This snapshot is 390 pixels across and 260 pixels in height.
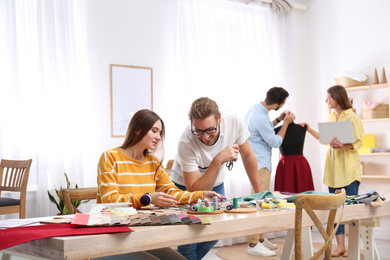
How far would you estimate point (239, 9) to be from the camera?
5289 mm

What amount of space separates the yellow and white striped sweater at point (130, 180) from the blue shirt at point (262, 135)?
2.07 m

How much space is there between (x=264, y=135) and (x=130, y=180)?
2.28 metres

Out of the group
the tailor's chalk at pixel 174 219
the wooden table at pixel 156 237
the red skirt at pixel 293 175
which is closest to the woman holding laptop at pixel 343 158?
the red skirt at pixel 293 175

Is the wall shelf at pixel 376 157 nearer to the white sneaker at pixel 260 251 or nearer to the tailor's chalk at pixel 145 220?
the white sneaker at pixel 260 251

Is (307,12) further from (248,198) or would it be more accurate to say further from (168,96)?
(248,198)

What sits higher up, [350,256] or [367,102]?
[367,102]

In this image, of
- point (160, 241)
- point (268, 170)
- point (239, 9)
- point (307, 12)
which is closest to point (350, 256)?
point (160, 241)

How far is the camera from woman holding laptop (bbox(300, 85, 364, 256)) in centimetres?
409

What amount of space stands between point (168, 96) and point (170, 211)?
2.86 m

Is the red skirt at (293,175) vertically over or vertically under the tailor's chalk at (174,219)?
under

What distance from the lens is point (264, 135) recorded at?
4312mm

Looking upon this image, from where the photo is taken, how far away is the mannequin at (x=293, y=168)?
14.8ft

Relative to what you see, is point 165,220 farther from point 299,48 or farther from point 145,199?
point 299,48

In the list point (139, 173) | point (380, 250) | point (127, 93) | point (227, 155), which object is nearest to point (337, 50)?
point (380, 250)
